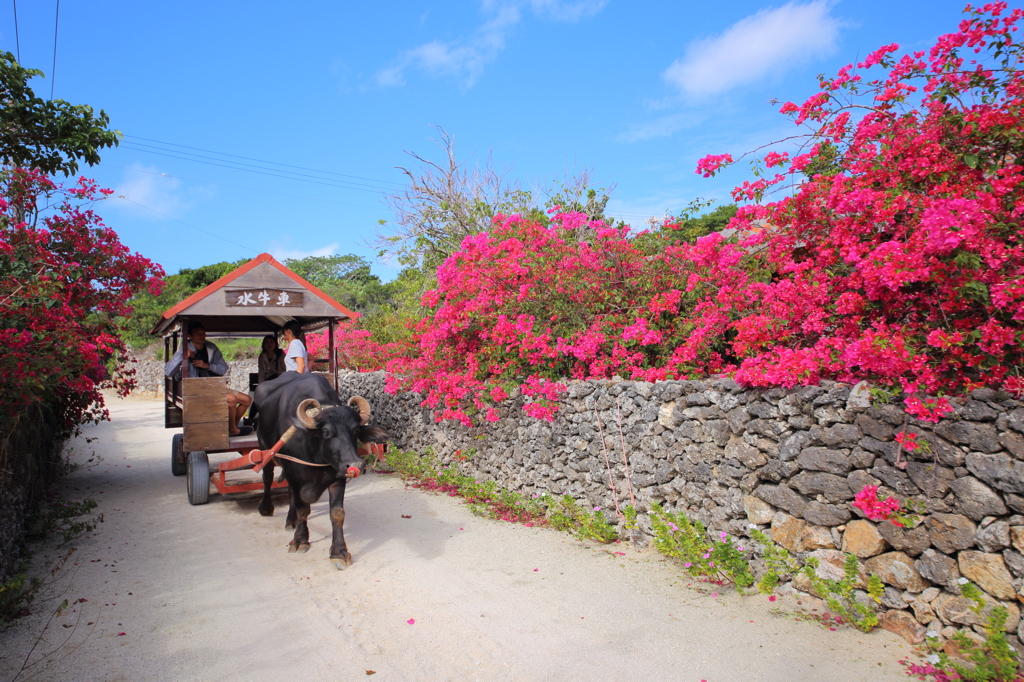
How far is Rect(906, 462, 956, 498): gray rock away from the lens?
131 inches

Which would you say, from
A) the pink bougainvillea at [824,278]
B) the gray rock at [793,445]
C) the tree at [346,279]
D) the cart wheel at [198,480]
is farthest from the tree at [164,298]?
the gray rock at [793,445]

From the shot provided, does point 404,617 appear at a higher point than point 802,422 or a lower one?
lower

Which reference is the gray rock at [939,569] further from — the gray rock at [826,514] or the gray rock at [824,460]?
the gray rock at [824,460]

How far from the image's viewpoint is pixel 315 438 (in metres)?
5.31

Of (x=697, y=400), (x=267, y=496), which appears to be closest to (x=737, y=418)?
(x=697, y=400)

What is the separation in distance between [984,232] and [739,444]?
206cm

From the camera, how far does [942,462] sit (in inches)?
131

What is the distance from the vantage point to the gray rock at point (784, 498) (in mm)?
4059

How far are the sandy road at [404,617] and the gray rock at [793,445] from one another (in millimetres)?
1016

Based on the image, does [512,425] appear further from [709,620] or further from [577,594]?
[709,620]

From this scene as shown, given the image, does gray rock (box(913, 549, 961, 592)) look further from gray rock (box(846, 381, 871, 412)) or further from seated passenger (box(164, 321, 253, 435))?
seated passenger (box(164, 321, 253, 435))

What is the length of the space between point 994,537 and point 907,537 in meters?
0.44

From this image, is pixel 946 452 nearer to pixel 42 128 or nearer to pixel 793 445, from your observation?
pixel 793 445

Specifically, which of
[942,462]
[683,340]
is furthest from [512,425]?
[942,462]
